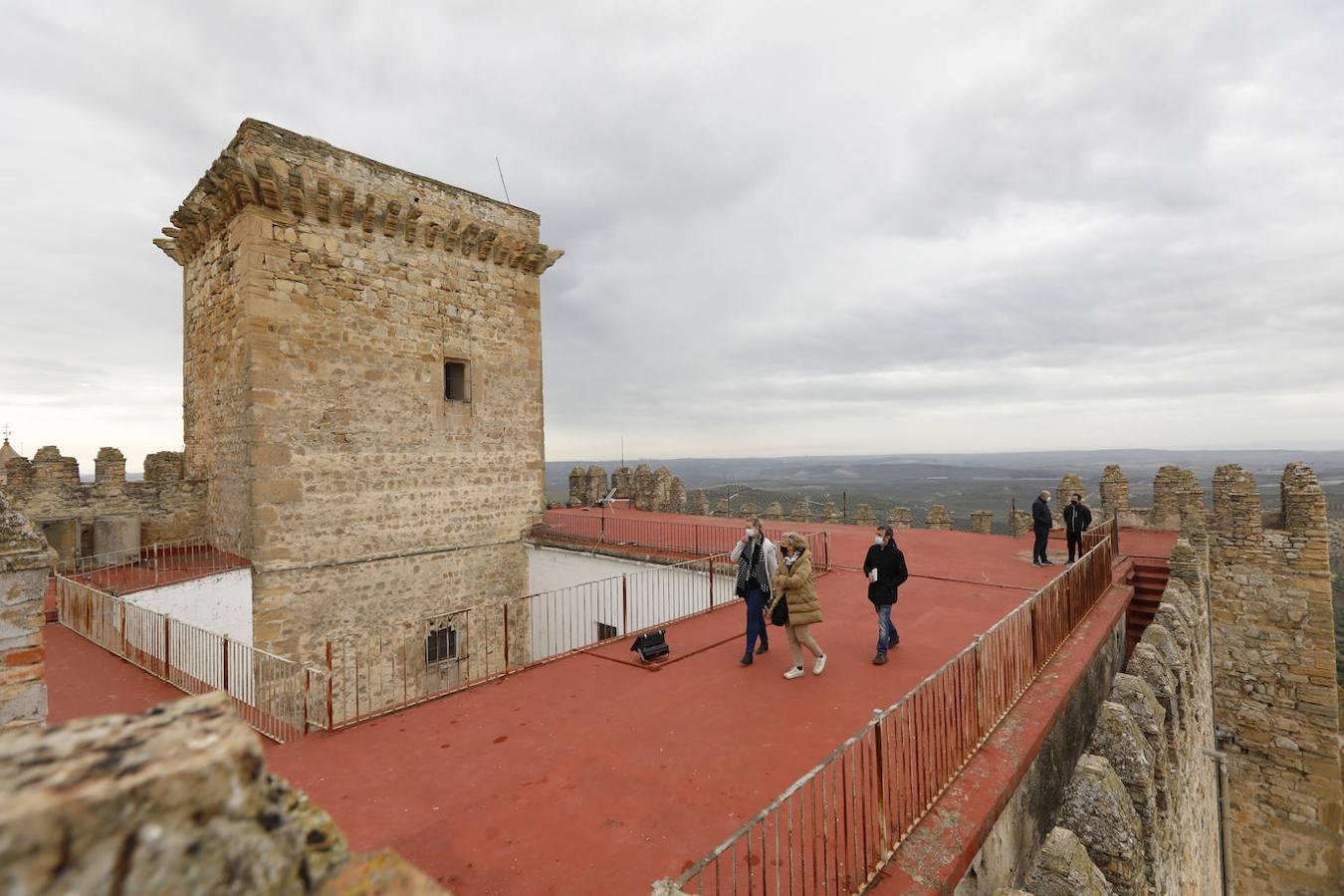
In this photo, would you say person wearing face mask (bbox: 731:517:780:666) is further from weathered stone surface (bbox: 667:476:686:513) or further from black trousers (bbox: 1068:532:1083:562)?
weathered stone surface (bbox: 667:476:686:513)

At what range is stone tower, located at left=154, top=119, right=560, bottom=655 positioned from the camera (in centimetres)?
1184

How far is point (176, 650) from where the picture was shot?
878cm

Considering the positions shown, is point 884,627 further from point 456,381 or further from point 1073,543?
point 456,381

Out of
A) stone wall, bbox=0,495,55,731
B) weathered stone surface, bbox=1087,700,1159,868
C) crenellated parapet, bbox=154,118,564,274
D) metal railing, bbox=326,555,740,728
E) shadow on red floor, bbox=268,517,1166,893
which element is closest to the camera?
stone wall, bbox=0,495,55,731

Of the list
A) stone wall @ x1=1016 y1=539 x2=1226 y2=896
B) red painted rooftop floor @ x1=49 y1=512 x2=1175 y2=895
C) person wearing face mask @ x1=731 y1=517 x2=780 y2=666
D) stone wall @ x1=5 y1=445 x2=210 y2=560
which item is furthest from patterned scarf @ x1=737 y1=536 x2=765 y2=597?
stone wall @ x1=5 y1=445 x2=210 y2=560

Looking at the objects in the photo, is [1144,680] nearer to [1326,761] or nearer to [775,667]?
[775,667]

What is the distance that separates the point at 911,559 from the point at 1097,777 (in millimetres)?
9870

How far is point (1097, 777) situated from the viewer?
15.8ft

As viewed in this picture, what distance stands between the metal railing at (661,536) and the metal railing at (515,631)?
124 cm

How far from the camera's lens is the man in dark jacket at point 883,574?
25.2 ft

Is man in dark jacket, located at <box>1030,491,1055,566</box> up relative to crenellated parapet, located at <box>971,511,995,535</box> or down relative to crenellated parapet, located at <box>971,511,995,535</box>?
up

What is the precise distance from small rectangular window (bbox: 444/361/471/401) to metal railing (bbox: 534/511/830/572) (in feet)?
13.1

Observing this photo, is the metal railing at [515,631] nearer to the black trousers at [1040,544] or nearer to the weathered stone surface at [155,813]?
the black trousers at [1040,544]

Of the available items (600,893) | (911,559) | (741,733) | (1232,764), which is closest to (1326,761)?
(1232,764)
